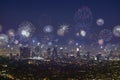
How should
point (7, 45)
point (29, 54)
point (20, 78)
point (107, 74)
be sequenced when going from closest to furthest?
point (20, 78), point (107, 74), point (29, 54), point (7, 45)

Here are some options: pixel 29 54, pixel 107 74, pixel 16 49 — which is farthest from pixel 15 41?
pixel 107 74

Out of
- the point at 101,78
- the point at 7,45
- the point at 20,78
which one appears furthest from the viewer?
the point at 7,45

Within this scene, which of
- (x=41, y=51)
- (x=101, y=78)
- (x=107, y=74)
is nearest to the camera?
(x=101, y=78)

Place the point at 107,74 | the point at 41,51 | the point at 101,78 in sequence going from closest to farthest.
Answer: the point at 101,78 → the point at 107,74 → the point at 41,51

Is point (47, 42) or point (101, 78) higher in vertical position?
point (47, 42)

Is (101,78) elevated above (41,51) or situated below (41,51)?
below

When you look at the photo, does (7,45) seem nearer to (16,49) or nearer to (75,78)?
(16,49)

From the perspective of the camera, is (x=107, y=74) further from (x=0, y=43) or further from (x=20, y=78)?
(x=0, y=43)

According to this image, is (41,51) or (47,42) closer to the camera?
(41,51)

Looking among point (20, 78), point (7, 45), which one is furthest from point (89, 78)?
point (7, 45)
